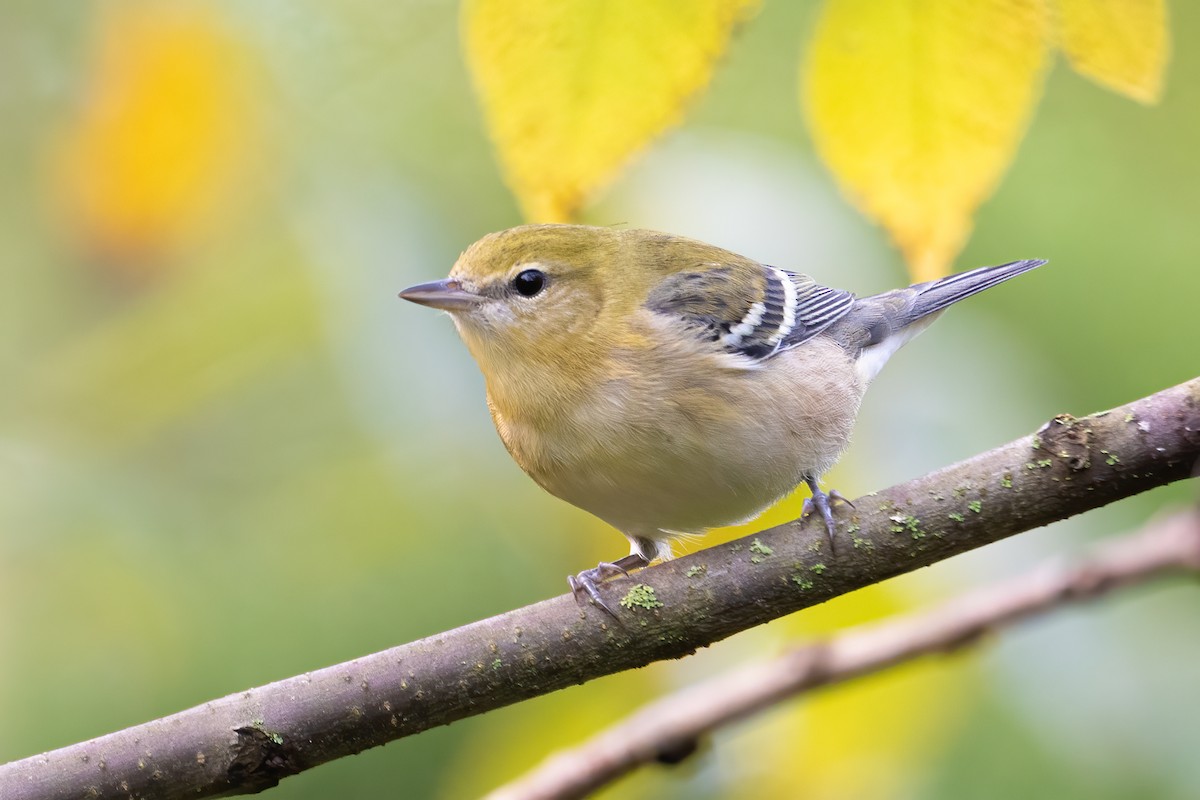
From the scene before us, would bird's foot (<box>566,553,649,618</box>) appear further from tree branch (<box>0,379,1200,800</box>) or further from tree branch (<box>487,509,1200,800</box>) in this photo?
tree branch (<box>487,509,1200,800</box>)

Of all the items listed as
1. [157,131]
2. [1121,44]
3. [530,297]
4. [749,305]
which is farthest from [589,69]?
[157,131]

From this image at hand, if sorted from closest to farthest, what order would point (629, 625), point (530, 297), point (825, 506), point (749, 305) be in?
point (629, 625)
point (825, 506)
point (530, 297)
point (749, 305)

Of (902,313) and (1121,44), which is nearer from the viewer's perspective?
(1121,44)

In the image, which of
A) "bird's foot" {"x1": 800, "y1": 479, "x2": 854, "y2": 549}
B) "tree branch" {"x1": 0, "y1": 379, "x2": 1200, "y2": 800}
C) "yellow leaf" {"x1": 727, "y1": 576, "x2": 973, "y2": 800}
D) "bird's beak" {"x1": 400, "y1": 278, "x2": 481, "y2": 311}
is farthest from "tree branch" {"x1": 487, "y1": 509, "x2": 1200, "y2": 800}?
"bird's beak" {"x1": 400, "y1": 278, "x2": 481, "y2": 311}

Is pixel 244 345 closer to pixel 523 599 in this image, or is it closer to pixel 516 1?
pixel 523 599

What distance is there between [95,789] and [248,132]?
2147mm

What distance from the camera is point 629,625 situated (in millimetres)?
2387

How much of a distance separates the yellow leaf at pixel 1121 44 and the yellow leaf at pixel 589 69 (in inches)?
17.5

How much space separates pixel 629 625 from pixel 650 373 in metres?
0.88

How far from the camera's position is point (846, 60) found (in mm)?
1639

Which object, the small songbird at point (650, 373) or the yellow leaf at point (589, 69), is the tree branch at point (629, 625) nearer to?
the small songbird at point (650, 373)

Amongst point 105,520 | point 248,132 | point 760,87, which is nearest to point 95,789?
point 105,520

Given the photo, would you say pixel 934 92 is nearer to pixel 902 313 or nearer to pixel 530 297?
pixel 530 297

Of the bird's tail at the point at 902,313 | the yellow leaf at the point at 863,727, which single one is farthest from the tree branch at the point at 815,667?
the bird's tail at the point at 902,313
